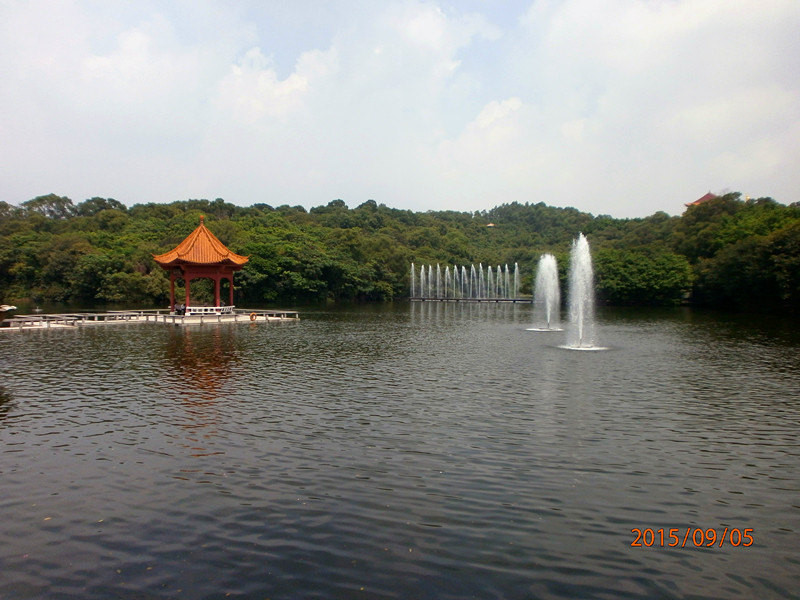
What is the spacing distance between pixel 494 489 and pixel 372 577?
2.86 metres

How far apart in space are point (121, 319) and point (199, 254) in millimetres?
6370

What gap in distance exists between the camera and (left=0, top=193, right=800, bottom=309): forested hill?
183 ft

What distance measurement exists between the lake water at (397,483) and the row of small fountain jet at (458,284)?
60181 mm

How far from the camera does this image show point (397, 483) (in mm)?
8664

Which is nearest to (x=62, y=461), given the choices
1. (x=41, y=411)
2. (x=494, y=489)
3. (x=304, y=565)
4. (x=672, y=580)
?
(x=41, y=411)

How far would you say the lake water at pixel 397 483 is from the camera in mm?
6164

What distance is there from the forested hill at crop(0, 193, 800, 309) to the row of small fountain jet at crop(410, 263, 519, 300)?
210 cm
